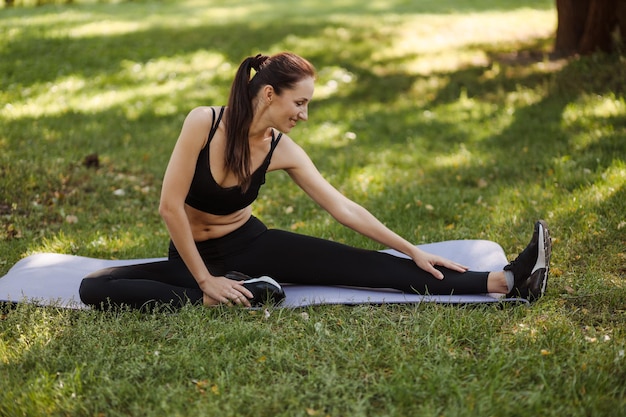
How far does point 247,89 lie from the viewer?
12.4 ft

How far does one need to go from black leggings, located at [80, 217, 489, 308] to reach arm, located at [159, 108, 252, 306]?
0.49ft

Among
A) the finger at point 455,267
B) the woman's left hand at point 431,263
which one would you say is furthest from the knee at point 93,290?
the finger at point 455,267

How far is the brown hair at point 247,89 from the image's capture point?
12.1 feet

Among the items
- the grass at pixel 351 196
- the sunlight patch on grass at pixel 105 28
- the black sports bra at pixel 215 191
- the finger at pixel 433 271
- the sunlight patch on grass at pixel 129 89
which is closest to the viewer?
the grass at pixel 351 196

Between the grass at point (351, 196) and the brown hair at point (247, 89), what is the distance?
0.84 metres

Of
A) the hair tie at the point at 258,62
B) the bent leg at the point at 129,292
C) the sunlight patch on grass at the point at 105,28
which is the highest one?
the hair tie at the point at 258,62

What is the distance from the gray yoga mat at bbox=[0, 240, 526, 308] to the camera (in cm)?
386

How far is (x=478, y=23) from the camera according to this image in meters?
15.0

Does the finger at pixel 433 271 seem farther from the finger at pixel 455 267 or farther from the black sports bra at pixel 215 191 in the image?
the black sports bra at pixel 215 191

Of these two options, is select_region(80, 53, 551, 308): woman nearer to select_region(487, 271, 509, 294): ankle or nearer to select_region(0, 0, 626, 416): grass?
select_region(487, 271, 509, 294): ankle

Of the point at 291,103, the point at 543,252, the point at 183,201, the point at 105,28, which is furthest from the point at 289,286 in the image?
the point at 105,28

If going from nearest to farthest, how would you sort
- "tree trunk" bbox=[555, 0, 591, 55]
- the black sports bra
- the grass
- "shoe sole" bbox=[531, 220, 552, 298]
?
1. the grass
2. "shoe sole" bbox=[531, 220, 552, 298]
3. the black sports bra
4. "tree trunk" bbox=[555, 0, 591, 55]

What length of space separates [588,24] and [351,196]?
5297 millimetres

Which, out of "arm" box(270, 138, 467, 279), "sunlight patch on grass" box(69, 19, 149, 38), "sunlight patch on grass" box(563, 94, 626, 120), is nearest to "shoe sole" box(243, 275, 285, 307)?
"arm" box(270, 138, 467, 279)
